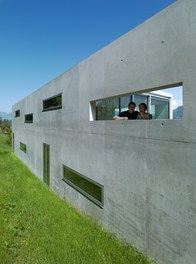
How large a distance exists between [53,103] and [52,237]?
7.17 metres

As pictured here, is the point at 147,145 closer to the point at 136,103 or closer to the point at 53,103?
the point at 136,103

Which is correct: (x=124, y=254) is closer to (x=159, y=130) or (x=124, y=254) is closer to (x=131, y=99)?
(x=159, y=130)

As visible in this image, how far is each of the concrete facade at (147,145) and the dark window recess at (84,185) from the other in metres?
0.18

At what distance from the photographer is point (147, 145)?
5121 millimetres

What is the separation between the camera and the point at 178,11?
4.31m

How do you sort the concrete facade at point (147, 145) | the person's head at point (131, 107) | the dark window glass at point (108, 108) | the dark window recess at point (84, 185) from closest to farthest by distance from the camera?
the concrete facade at point (147, 145) < the person's head at point (131, 107) < the dark window glass at point (108, 108) < the dark window recess at point (84, 185)

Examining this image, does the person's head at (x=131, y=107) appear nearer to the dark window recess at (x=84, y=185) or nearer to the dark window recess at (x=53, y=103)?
the dark window recess at (x=84, y=185)

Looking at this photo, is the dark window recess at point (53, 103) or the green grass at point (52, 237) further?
the dark window recess at point (53, 103)

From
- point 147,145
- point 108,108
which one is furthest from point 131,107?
point 147,145

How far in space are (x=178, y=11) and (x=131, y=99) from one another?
3322 mm

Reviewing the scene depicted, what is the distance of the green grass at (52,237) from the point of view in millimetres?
5285

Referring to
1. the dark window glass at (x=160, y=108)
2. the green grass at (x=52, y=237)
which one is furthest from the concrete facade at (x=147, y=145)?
the dark window glass at (x=160, y=108)

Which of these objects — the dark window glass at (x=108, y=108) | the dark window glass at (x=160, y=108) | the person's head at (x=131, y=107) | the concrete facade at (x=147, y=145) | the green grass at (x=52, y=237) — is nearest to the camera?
the concrete facade at (x=147, y=145)

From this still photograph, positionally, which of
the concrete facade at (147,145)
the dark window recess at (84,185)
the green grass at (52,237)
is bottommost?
the green grass at (52,237)
